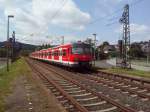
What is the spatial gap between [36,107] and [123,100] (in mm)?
3445

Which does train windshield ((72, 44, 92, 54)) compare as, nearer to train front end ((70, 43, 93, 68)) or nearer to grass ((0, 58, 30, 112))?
train front end ((70, 43, 93, 68))

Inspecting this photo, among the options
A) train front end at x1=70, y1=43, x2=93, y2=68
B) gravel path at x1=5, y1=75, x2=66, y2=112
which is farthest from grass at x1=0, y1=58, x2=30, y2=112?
train front end at x1=70, y1=43, x2=93, y2=68

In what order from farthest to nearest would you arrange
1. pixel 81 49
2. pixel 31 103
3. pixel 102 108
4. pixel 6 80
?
pixel 81 49
pixel 6 80
pixel 31 103
pixel 102 108

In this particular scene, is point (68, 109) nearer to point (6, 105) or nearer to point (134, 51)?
point (6, 105)

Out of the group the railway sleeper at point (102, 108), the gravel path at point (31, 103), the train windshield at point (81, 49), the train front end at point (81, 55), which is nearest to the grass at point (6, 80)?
the gravel path at point (31, 103)

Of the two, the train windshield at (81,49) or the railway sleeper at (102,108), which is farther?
the train windshield at (81,49)

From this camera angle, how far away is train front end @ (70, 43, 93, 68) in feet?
105

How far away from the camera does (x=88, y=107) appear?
11.9 meters

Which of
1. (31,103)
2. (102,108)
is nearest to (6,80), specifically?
(31,103)

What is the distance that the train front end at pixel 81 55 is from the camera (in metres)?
32.2

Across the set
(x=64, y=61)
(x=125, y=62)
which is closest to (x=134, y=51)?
(x=125, y=62)

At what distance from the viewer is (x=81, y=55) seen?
32.4 metres

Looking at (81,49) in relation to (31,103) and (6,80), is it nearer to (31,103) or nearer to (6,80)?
(6,80)

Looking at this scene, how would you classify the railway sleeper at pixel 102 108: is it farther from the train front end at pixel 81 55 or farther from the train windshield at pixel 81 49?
the train windshield at pixel 81 49
